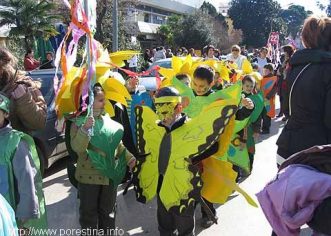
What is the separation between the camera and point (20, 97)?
308 centimetres

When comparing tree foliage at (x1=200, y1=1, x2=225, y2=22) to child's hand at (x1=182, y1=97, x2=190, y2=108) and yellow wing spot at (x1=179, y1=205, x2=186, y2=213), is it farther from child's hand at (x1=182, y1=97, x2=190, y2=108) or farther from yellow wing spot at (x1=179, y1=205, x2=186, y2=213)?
yellow wing spot at (x1=179, y1=205, x2=186, y2=213)

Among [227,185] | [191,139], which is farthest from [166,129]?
[227,185]

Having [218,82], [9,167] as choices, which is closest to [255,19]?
[218,82]

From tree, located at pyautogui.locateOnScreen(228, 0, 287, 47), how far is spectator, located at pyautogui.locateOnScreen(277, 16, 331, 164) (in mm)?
54499

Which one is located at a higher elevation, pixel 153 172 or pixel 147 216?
pixel 153 172

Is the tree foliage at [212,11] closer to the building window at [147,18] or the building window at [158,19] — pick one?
the building window at [158,19]

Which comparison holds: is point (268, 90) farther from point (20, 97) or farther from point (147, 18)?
point (147, 18)

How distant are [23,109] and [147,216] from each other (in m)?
2.10

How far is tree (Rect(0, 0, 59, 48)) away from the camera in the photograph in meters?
21.1

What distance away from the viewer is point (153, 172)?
3.39 meters

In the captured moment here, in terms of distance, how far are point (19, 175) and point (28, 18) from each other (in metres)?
20.1

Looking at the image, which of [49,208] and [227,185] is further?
[49,208]

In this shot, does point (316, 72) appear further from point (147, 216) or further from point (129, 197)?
point (129, 197)

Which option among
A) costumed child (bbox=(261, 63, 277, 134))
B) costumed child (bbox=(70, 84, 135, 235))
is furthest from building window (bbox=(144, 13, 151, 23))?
costumed child (bbox=(70, 84, 135, 235))
